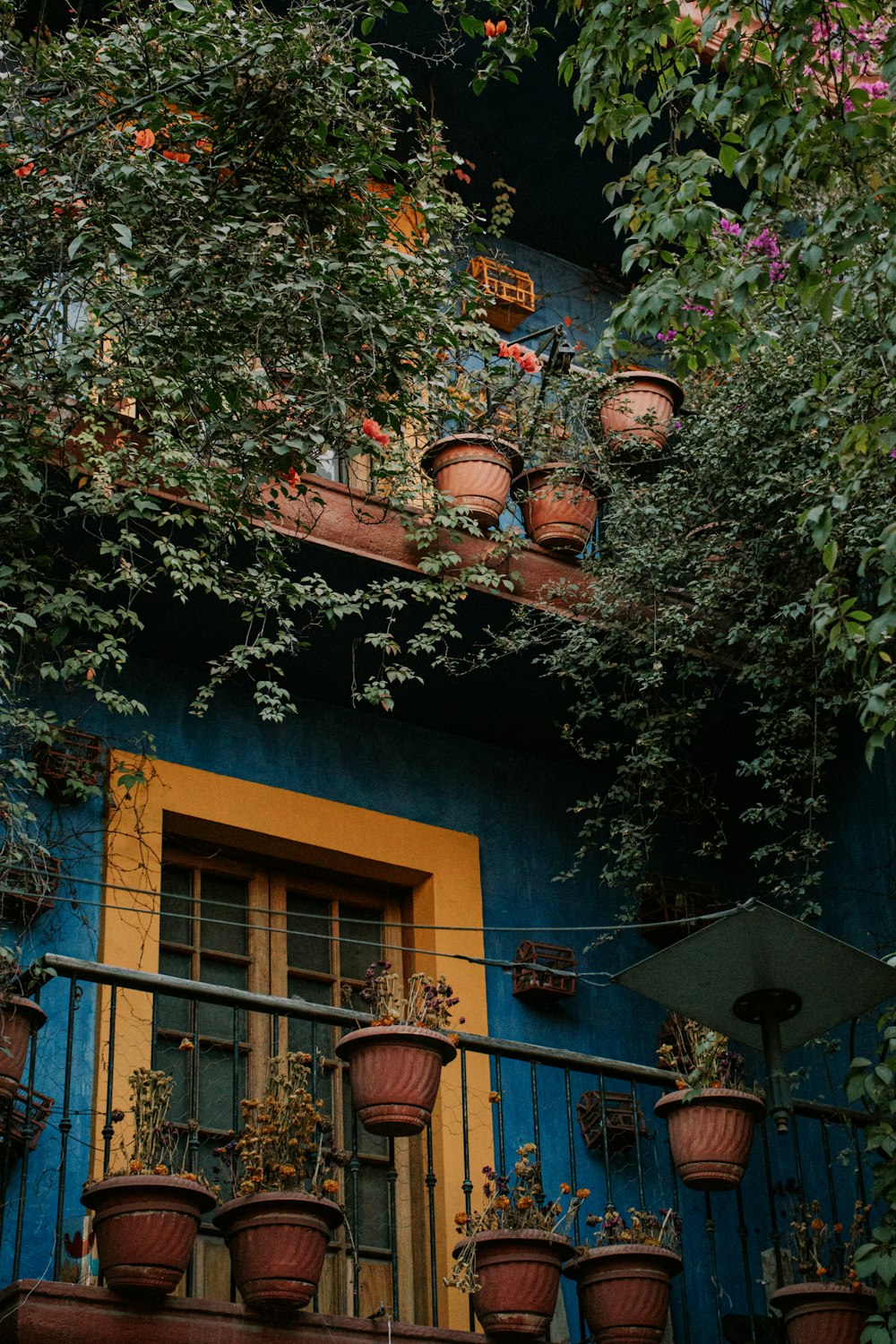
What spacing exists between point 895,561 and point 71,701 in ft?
11.5

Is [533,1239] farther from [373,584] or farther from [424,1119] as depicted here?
[373,584]

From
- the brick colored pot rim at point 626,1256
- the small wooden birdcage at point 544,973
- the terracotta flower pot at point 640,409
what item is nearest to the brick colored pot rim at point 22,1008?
the brick colored pot rim at point 626,1256

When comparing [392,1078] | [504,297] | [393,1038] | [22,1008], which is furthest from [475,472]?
[22,1008]

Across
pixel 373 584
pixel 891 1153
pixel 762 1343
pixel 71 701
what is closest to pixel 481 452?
pixel 373 584

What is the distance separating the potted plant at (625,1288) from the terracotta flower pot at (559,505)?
319 cm

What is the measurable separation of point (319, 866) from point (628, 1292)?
2.52 metres

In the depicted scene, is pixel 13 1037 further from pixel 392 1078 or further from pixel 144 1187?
pixel 392 1078

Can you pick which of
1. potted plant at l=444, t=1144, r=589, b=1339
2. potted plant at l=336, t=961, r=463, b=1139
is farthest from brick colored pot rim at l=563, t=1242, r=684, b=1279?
potted plant at l=336, t=961, r=463, b=1139

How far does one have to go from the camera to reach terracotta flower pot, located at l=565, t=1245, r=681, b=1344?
546 centimetres

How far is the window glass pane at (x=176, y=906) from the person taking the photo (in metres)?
6.82

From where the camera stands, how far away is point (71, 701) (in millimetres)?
6848

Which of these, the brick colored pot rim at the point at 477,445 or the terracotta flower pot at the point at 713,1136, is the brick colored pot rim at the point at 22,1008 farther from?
the brick colored pot rim at the point at 477,445

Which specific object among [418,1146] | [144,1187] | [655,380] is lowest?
[144,1187]

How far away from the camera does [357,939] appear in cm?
732
